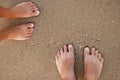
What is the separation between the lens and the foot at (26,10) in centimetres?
179

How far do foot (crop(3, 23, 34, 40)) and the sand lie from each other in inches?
1.4

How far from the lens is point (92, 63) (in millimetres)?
1804

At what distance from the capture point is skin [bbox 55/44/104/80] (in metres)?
1.79

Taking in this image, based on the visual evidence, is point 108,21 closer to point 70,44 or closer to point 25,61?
point 70,44

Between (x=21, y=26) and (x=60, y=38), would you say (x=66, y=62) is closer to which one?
(x=60, y=38)

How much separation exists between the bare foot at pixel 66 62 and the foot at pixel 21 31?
240 mm

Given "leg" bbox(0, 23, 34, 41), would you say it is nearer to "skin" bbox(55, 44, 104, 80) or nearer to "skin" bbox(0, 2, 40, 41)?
"skin" bbox(0, 2, 40, 41)

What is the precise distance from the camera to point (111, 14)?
1775 millimetres

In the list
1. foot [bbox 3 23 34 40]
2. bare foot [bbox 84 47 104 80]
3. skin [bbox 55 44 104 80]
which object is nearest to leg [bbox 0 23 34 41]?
foot [bbox 3 23 34 40]

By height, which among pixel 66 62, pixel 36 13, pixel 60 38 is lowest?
pixel 66 62

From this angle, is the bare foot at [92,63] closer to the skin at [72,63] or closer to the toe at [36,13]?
the skin at [72,63]

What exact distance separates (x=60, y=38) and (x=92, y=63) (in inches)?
10.6

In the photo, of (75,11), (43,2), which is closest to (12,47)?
(43,2)

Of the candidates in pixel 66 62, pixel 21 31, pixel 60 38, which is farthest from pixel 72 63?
pixel 21 31
